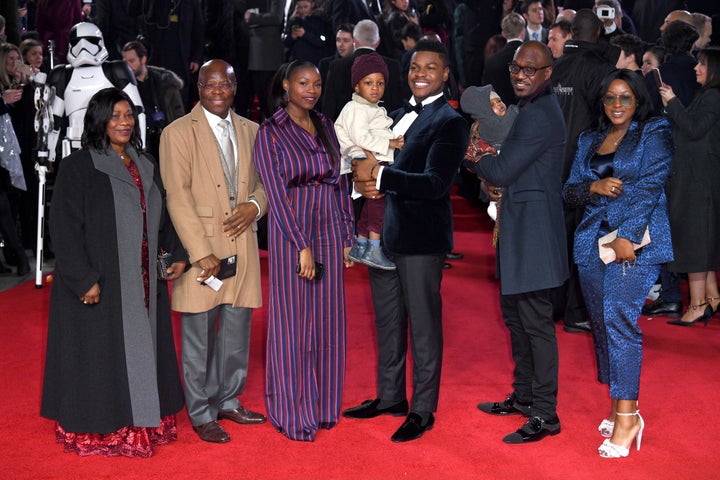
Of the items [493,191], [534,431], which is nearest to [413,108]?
[493,191]

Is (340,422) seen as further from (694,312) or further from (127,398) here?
(694,312)

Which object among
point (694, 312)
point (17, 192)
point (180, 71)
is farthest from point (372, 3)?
point (694, 312)

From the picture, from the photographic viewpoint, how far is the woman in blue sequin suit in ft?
14.8

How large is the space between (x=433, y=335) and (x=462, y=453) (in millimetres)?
587

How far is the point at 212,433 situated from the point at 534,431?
1549 millimetres

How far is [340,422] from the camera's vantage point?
5098 millimetres

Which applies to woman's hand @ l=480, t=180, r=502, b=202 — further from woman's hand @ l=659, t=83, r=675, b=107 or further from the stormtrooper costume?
the stormtrooper costume

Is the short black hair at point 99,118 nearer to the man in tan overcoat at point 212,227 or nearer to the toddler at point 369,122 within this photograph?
the man in tan overcoat at point 212,227

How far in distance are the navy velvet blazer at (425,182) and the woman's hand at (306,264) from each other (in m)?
0.37

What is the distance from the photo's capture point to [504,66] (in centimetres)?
819

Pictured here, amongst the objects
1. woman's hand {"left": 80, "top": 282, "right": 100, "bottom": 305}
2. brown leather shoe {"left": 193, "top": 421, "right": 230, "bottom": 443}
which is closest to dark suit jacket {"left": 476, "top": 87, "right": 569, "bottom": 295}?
brown leather shoe {"left": 193, "top": 421, "right": 230, "bottom": 443}

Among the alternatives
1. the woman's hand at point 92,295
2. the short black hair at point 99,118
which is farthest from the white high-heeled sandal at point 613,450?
the short black hair at point 99,118

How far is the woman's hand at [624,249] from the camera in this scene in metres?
4.48

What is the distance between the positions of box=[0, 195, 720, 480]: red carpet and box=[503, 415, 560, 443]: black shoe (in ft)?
0.14
